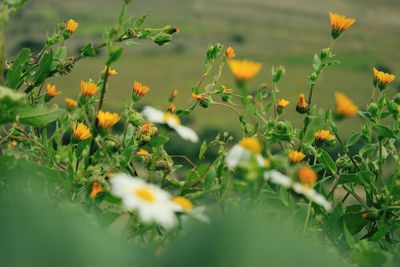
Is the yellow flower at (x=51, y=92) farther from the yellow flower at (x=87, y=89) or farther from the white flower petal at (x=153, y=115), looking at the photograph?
the white flower petal at (x=153, y=115)

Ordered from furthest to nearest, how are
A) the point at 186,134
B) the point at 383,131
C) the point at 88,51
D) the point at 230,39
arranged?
the point at 230,39 → the point at 88,51 → the point at 383,131 → the point at 186,134

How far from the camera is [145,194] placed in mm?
712

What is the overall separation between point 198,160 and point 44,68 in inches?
13.1

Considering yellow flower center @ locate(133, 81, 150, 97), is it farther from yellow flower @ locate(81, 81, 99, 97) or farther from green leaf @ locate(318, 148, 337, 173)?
green leaf @ locate(318, 148, 337, 173)

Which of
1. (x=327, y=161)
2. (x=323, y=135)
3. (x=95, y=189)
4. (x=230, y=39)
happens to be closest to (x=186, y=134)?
(x=95, y=189)

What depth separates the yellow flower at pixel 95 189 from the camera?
0.88 m

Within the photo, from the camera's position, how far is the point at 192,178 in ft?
3.29

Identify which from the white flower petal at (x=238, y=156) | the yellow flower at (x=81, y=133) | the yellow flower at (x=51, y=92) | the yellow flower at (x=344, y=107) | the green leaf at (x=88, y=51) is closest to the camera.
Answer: the white flower petal at (x=238, y=156)

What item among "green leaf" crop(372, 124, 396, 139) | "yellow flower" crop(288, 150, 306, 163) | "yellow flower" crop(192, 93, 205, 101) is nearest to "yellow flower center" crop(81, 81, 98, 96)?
"yellow flower" crop(192, 93, 205, 101)

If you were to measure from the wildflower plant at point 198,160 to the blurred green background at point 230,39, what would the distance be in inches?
1298

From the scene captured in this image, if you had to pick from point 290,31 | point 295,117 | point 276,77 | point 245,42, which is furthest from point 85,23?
point 276,77

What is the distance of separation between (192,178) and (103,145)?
0.16m

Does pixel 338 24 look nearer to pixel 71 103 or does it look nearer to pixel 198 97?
pixel 198 97

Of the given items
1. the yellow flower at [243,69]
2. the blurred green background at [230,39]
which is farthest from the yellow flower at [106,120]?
the blurred green background at [230,39]
